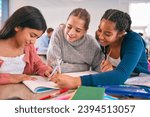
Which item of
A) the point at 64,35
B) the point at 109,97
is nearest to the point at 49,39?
the point at 64,35

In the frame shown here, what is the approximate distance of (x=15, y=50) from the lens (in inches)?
22.4

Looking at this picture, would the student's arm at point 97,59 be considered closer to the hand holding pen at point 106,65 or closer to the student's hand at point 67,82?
the hand holding pen at point 106,65

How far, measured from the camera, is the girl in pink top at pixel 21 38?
53cm

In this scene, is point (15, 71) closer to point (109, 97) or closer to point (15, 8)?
point (15, 8)

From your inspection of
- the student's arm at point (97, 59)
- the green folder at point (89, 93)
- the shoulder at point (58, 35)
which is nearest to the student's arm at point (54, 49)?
the shoulder at point (58, 35)

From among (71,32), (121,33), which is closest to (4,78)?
(71,32)

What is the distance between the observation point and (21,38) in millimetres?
550

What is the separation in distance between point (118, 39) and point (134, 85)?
19 cm

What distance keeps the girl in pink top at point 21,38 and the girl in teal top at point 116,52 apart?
0.11 metres

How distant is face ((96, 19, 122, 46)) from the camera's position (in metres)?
0.58

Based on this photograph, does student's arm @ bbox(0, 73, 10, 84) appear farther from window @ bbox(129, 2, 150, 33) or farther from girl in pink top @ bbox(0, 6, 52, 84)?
window @ bbox(129, 2, 150, 33)

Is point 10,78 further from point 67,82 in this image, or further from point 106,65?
point 106,65

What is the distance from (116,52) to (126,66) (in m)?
0.13

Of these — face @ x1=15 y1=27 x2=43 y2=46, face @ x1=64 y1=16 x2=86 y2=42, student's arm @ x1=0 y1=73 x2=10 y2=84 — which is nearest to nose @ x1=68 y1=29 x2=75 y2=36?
face @ x1=64 y1=16 x2=86 y2=42
